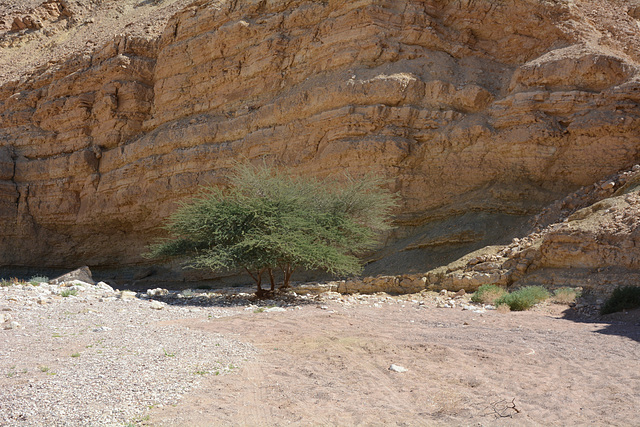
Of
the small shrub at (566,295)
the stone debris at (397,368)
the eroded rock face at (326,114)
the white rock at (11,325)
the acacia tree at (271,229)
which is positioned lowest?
the white rock at (11,325)

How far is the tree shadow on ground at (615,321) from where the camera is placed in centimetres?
803

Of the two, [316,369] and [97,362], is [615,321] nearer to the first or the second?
[316,369]

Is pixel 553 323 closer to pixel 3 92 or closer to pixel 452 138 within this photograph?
pixel 452 138

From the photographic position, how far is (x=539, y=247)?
44.8ft

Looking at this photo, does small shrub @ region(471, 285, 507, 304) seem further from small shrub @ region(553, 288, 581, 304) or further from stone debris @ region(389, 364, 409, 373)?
stone debris @ region(389, 364, 409, 373)

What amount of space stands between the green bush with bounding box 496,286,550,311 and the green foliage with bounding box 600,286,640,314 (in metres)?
1.59

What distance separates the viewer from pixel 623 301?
32.6 feet

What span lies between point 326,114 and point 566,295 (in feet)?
41.3

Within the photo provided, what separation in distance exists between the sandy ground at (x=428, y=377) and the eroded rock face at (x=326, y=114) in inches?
393

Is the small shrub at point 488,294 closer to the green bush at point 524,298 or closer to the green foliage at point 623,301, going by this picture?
the green bush at point 524,298

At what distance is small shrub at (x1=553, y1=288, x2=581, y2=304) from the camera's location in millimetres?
A: 11504

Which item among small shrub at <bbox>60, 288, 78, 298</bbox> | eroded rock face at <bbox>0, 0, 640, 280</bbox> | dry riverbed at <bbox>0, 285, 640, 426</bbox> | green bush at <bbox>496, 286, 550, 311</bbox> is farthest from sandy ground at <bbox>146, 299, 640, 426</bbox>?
eroded rock face at <bbox>0, 0, 640, 280</bbox>

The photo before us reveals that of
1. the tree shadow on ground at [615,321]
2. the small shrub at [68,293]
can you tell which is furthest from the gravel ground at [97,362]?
the tree shadow on ground at [615,321]

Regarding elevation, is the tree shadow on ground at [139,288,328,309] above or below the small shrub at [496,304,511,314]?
below
